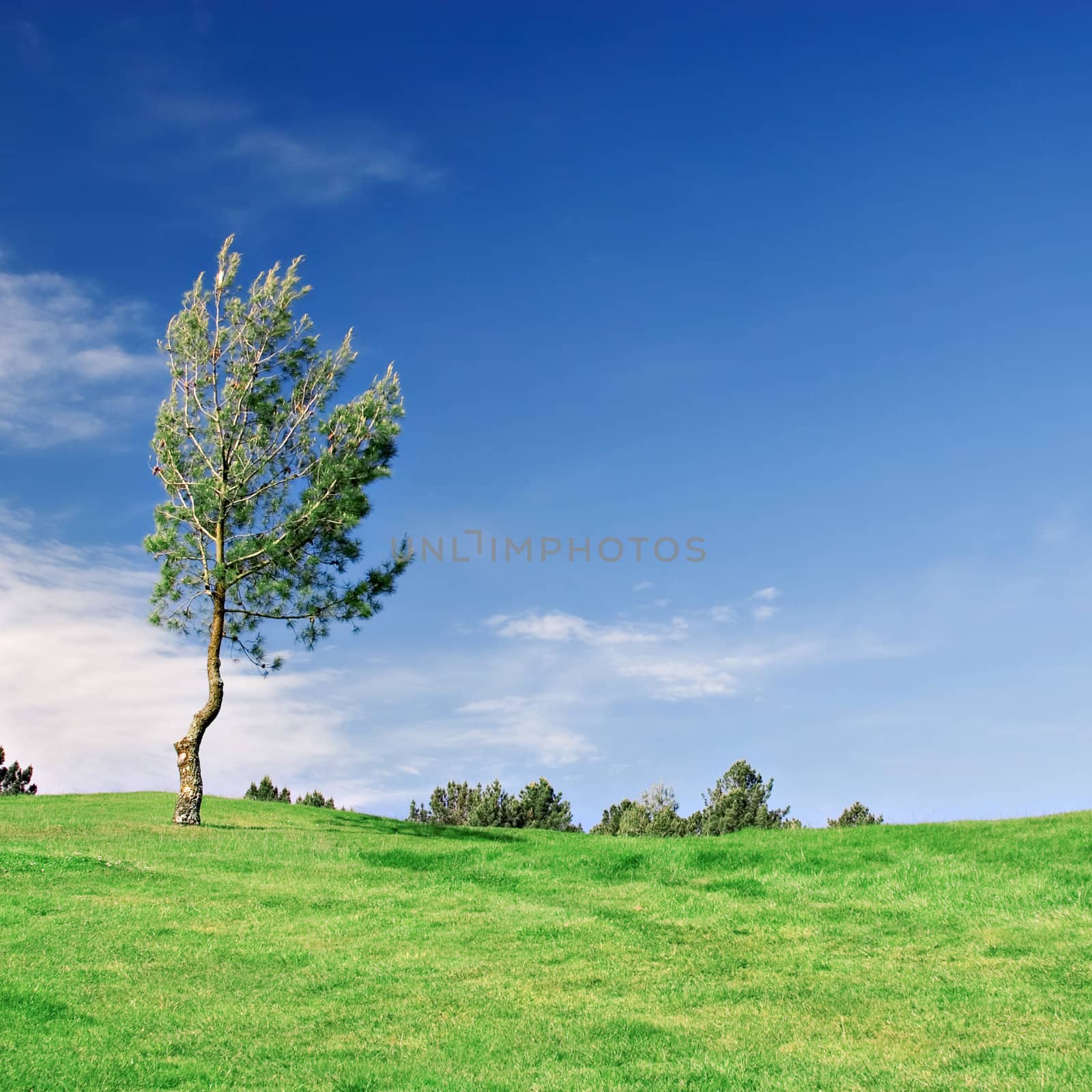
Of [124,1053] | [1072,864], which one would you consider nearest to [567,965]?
[124,1053]

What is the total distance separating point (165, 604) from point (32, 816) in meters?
7.63

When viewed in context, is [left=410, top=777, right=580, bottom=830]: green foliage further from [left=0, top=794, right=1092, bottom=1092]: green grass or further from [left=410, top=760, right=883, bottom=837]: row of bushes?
[left=0, top=794, right=1092, bottom=1092]: green grass

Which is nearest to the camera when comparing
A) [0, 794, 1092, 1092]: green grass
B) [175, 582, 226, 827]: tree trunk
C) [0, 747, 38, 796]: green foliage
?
[0, 794, 1092, 1092]: green grass

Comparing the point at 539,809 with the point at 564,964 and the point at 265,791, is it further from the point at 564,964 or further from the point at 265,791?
the point at 564,964

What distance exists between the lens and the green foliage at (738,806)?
55969 millimetres

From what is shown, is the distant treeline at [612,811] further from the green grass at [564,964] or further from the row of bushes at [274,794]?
the green grass at [564,964]

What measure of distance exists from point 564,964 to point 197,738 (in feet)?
67.3

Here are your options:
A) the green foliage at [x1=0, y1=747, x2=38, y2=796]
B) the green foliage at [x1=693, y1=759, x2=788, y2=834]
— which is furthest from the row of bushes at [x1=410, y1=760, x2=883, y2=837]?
the green foliage at [x1=0, y1=747, x2=38, y2=796]

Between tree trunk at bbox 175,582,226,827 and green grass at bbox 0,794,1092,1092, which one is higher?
tree trunk at bbox 175,582,226,827

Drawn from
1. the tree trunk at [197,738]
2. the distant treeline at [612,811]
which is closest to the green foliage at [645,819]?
the distant treeline at [612,811]

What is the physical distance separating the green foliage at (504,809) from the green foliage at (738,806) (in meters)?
8.93

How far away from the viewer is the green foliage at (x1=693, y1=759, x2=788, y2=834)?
56.0 m

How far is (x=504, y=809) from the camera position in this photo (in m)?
62.4

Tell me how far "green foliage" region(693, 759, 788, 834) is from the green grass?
3297 cm
